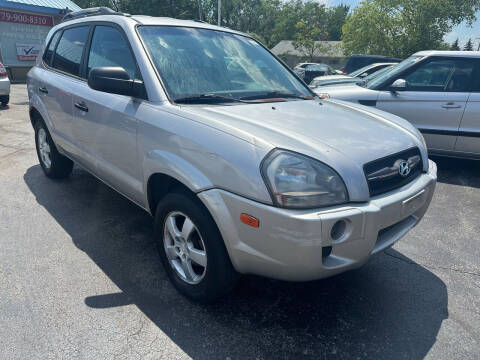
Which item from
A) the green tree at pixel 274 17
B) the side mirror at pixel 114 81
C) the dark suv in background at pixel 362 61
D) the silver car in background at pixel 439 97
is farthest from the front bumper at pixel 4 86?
the green tree at pixel 274 17

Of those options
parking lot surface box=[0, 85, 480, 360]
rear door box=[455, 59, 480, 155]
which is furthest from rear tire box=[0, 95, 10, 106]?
rear door box=[455, 59, 480, 155]

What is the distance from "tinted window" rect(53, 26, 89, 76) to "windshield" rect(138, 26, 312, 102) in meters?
1.05

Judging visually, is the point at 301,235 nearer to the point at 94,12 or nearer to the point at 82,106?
the point at 82,106

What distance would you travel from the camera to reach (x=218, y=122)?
2.10 metres

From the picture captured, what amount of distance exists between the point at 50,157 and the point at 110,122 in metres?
1.99

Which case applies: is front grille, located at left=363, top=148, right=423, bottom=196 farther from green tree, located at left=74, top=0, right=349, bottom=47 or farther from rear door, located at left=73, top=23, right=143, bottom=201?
green tree, located at left=74, top=0, right=349, bottom=47

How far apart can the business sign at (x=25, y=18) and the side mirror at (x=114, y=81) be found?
17.7m

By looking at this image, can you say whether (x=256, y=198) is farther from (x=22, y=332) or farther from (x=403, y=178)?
(x=22, y=332)

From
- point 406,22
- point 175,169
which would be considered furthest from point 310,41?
point 175,169

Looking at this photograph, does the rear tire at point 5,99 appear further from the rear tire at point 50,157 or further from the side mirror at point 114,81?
the side mirror at point 114,81

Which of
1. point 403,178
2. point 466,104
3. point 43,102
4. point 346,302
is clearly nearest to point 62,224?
point 43,102

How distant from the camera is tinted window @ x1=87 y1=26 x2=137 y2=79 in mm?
2756

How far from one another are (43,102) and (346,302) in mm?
3698

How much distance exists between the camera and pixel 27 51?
56.3 ft
